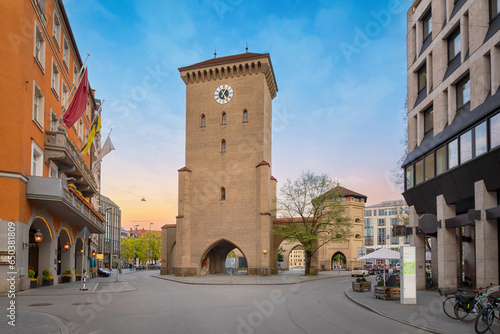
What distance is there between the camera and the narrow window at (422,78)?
1211 inches

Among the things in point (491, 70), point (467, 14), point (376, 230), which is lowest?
point (376, 230)

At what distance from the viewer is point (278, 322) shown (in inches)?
554

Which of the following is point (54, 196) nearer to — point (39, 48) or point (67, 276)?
point (39, 48)

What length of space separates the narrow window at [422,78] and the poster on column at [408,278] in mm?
14537

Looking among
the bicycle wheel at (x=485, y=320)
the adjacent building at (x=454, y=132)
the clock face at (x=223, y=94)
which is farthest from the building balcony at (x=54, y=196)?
the clock face at (x=223, y=94)

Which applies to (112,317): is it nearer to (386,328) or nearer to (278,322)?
(278,322)

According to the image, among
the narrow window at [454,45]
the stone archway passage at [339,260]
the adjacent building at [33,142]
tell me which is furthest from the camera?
the stone archway passage at [339,260]

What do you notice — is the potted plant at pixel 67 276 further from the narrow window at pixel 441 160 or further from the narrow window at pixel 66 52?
the narrow window at pixel 441 160

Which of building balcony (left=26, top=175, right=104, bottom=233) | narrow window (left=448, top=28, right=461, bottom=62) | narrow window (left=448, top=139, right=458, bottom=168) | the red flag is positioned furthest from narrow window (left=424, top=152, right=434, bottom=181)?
building balcony (left=26, top=175, right=104, bottom=233)

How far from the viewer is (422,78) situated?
31.3m

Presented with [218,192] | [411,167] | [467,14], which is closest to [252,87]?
[218,192]

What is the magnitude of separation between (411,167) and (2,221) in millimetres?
24247

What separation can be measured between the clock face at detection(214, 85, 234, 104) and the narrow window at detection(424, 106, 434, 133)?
94.1 feet

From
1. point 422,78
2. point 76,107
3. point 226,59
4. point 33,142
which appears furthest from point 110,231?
point 422,78
